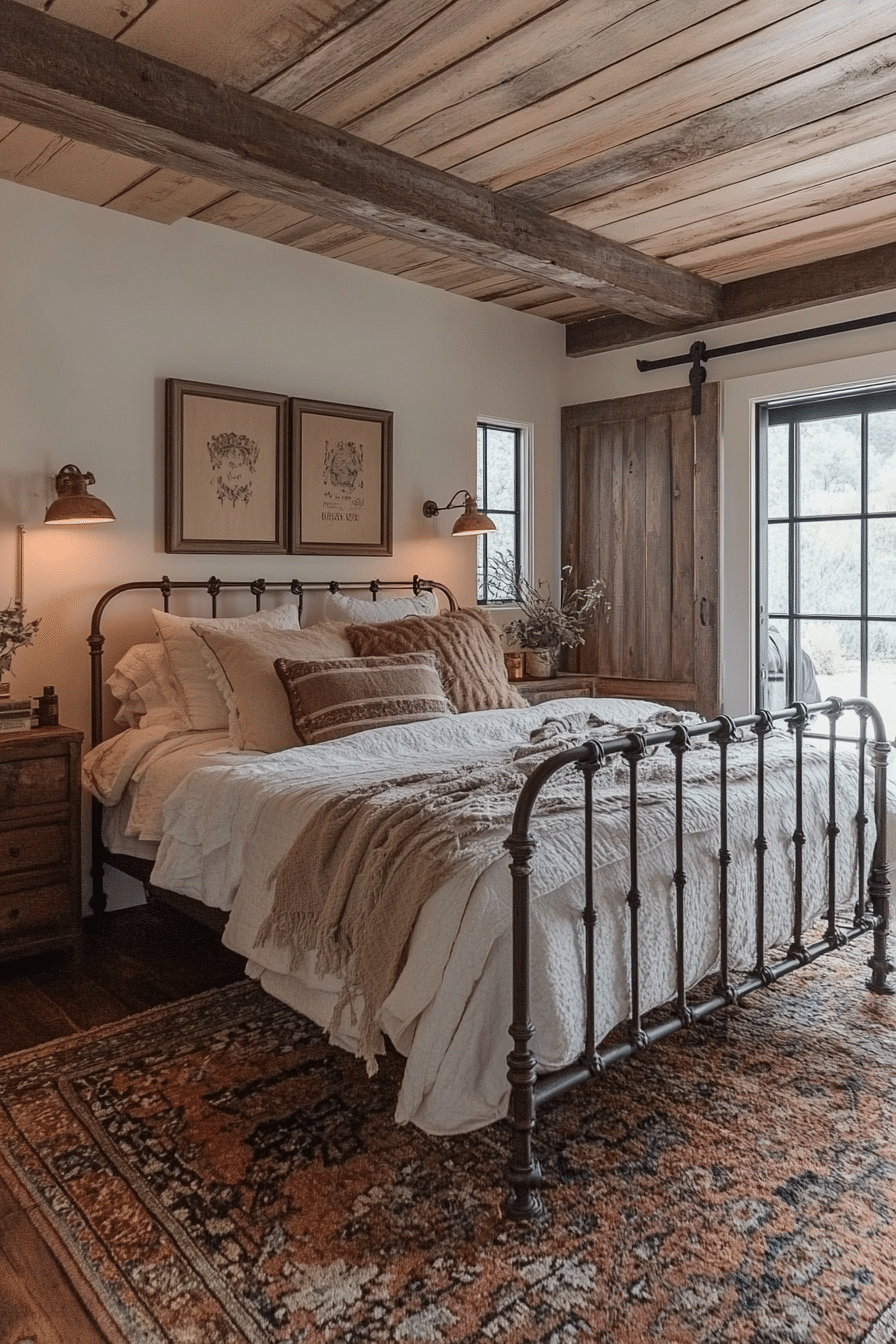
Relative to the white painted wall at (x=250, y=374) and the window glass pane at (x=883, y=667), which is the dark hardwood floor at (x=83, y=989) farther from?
the window glass pane at (x=883, y=667)

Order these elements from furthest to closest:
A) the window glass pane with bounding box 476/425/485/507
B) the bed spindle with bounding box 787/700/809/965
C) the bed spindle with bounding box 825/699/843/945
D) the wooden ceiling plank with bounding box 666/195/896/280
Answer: the window glass pane with bounding box 476/425/485/507, the wooden ceiling plank with bounding box 666/195/896/280, the bed spindle with bounding box 825/699/843/945, the bed spindle with bounding box 787/700/809/965

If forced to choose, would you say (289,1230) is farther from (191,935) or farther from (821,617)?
(821,617)

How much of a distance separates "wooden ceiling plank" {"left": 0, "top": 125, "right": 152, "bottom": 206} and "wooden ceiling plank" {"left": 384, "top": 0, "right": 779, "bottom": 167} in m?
0.83

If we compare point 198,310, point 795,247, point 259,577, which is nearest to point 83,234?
point 198,310

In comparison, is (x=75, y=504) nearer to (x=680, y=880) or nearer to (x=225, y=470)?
(x=225, y=470)

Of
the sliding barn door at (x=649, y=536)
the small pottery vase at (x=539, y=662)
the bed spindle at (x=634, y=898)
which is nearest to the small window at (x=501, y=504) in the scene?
the sliding barn door at (x=649, y=536)

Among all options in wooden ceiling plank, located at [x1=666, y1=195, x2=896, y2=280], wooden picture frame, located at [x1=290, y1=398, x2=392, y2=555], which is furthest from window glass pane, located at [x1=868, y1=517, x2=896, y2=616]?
wooden picture frame, located at [x1=290, y1=398, x2=392, y2=555]

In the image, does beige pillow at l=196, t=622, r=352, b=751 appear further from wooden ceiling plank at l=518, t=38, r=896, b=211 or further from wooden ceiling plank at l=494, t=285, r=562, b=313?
wooden ceiling plank at l=494, t=285, r=562, b=313

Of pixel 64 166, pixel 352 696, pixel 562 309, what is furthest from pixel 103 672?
pixel 562 309

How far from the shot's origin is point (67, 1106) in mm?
2188

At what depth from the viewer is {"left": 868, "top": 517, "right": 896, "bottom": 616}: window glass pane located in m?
4.00

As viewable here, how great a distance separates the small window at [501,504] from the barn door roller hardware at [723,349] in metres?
0.75

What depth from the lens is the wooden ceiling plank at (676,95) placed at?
237cm

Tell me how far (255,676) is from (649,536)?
2.39 m
